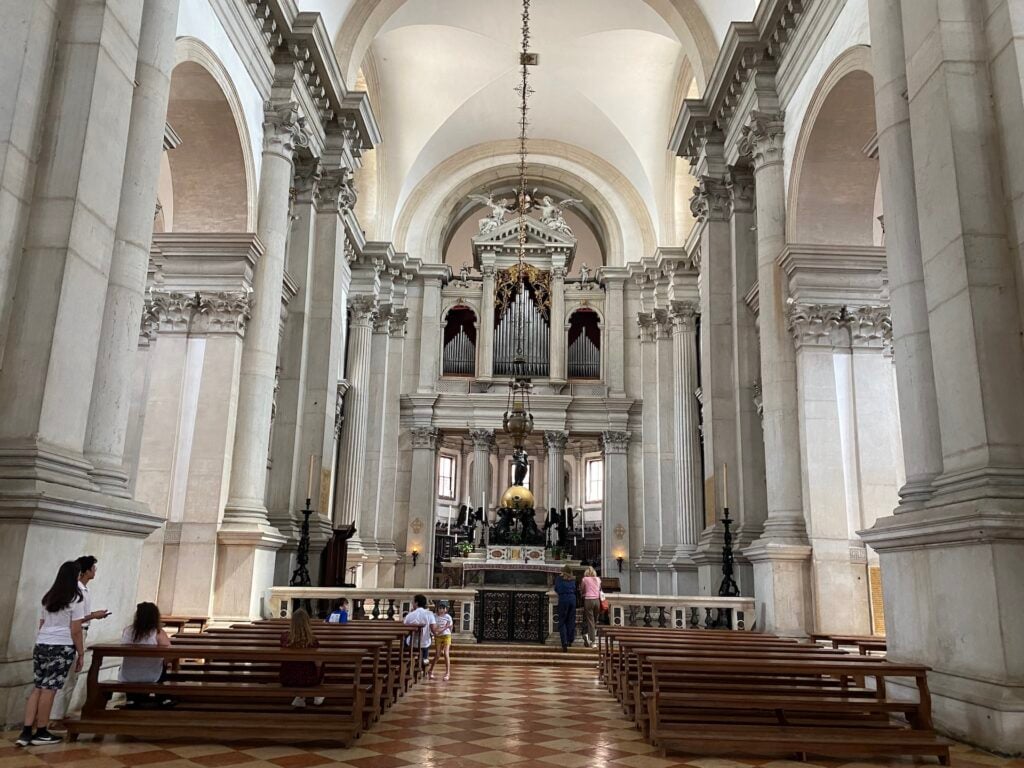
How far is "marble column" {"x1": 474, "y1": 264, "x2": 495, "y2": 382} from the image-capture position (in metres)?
26.0

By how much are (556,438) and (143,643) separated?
19.4 meters

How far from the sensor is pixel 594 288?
88.8 ft

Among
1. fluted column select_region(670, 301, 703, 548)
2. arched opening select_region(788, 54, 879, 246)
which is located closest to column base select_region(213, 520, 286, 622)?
arched opening select_region(788, 54, 879, 246)

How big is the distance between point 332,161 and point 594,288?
1250cm

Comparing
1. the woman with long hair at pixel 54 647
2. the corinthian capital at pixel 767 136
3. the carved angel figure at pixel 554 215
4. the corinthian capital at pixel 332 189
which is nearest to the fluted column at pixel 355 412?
the carved angel figure at pixel 554 215

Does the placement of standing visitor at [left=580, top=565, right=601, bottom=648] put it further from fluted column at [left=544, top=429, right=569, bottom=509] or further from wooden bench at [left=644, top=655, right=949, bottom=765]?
fluted column at [left=544, top=429, right=569, bottom=509]

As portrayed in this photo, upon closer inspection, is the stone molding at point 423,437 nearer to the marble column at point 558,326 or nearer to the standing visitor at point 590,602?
the marble column at point 558,326

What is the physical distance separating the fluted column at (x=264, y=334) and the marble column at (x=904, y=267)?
870 centimetres

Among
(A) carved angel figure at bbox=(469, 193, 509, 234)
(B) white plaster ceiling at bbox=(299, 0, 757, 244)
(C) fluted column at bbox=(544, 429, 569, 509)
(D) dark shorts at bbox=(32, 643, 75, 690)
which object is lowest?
(D) dark shorts at bbox=(32, 643, 75, 690)

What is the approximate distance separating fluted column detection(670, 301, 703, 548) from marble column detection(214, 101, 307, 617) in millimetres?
10500

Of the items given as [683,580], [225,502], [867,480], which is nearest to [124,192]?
[225,502]

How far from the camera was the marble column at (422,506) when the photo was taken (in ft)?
78.5

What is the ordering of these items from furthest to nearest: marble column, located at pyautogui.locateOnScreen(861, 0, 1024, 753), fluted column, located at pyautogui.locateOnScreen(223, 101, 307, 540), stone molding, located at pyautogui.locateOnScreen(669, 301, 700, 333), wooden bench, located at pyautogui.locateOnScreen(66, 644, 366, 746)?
stone molding, located at pyautogui.locateOnScreen(669, 301, 700, 333) < fluted column, located at pyautogui.locateOnScreen(223, 101, 307, 540) < marble column, located at pyautogui.locateOnScreen(861, 0, 1024, 753) < wooden bench, located at pyautogui.locateOnScreen(66, 644, 366, 746)

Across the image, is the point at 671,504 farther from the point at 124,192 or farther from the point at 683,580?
the point at 124,192
